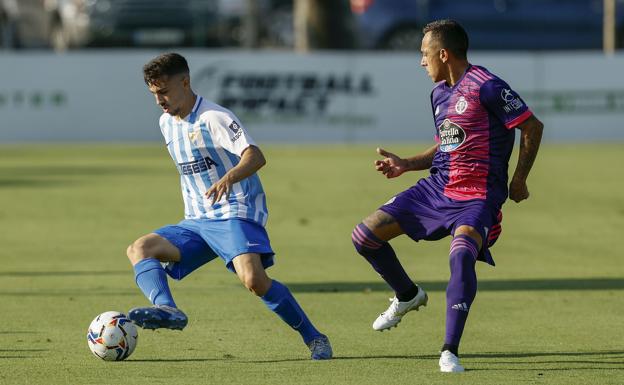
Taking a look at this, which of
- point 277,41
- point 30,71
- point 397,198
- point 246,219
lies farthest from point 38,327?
point 277,41

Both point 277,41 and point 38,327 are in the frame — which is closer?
point 38,327

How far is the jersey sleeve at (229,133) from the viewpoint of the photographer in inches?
287

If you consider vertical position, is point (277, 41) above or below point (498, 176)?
below

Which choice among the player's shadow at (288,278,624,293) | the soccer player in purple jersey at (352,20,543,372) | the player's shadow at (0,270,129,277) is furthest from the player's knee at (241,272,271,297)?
the player's shadow at (0,270,129,277)

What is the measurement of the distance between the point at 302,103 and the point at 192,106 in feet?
55.4

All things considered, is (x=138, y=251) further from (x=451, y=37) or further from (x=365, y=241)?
(x=451, y=37)

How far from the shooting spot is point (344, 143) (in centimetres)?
2453

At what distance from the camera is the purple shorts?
730cm

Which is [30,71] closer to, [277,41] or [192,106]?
[277,41]

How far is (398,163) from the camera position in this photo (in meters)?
7.84

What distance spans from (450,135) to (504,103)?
41 centimetres

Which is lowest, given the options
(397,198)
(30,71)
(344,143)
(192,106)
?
(344,143)

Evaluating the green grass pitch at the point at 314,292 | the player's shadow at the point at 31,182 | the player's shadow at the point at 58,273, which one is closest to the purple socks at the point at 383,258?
the green grass pitch at the point at 314,292

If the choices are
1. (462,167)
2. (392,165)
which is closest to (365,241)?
(392,165)
